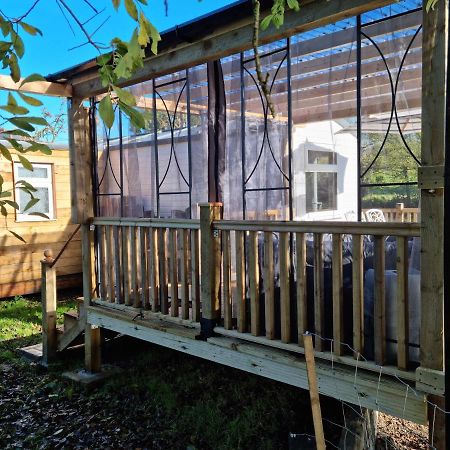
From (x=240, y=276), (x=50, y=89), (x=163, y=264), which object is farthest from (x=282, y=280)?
(x=50, y=89)

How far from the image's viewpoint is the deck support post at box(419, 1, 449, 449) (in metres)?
2.26

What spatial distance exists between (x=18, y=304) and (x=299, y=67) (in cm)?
638

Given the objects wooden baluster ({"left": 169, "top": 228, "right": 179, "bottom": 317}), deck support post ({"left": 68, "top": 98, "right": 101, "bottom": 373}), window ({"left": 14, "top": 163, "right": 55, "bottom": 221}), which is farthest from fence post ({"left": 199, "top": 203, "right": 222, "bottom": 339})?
window ({"left": 14, "top": 163, "right": 55, "bottom": 221})

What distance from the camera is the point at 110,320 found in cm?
456

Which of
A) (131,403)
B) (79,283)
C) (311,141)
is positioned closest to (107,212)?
(131,403)

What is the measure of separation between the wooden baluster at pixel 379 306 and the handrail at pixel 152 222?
1.47 meters

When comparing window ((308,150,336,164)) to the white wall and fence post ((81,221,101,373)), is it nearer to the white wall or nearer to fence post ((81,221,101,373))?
the white wall

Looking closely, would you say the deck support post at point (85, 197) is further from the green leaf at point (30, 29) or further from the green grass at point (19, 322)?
the green leaf at point (30, 29)

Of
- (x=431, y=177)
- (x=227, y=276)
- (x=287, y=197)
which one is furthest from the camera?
(x=287, y=197)

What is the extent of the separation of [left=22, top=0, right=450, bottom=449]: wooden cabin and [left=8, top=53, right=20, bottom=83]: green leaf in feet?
5.51

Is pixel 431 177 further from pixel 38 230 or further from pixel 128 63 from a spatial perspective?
pixel 38 230

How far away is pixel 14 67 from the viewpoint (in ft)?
4.67

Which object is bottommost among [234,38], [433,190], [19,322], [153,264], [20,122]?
[19,322]

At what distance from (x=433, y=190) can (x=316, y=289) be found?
0.92 m
